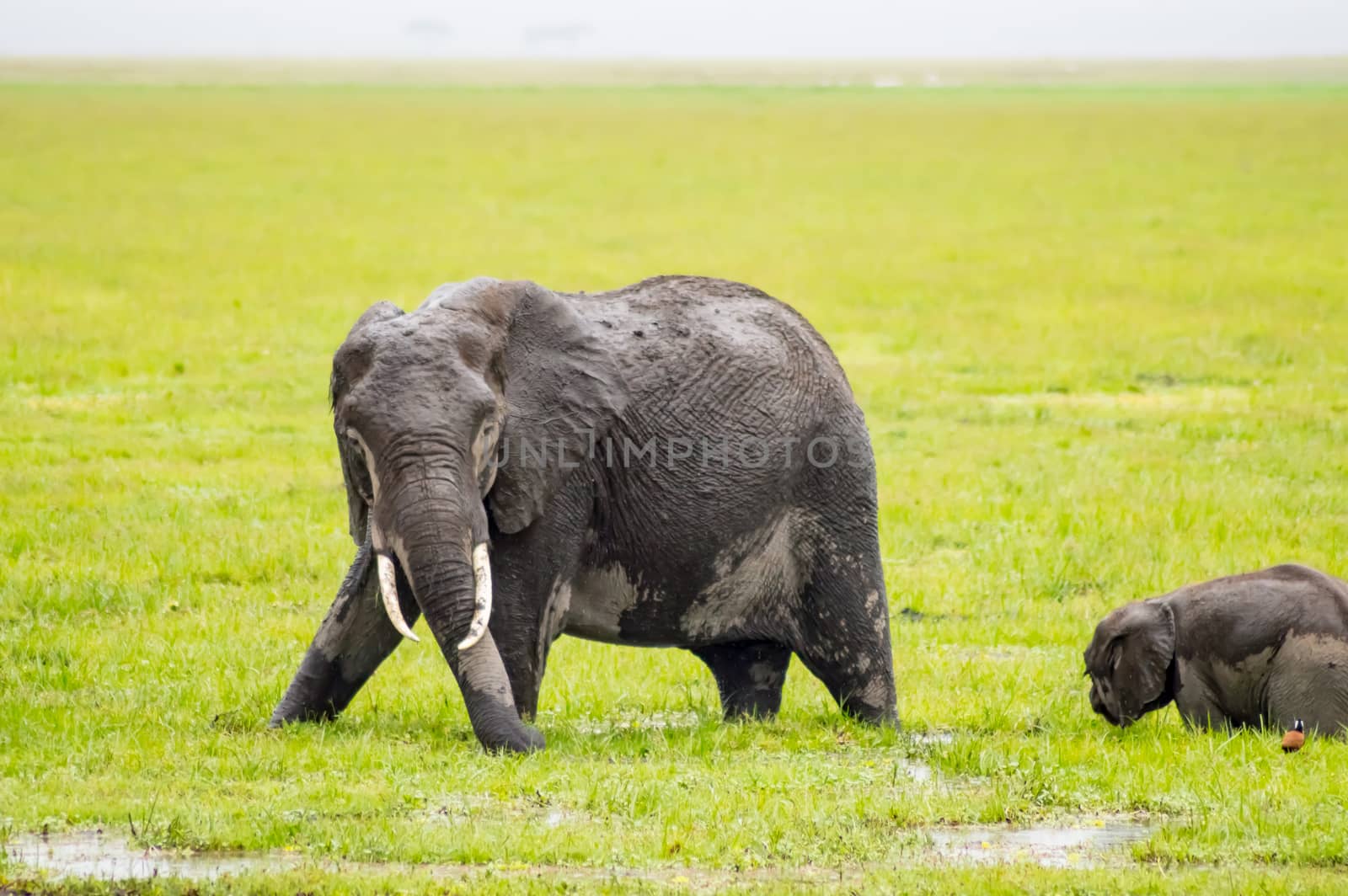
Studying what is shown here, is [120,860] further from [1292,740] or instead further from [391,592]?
[1292,740]

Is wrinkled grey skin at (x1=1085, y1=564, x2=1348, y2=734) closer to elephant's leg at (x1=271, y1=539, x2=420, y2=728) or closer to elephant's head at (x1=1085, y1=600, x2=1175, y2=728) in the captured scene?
elephant's head at (x1=1085, y1=600, x2=1175, y2=728)

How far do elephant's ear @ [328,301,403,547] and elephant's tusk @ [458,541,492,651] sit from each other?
66cm

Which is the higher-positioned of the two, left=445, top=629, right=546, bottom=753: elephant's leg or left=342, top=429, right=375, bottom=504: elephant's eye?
left=342, top=429, right=375, bottom=504: elephant's eye

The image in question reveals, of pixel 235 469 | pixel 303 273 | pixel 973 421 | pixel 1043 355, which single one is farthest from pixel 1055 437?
pixel 303 273

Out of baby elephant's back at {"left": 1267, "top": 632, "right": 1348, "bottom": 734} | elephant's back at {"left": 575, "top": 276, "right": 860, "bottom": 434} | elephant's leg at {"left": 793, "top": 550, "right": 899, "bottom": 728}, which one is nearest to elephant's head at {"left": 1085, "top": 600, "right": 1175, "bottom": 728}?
baby elephant's back at {"left": 1267, "top": 632, "right": 1348, "bottom": 734}

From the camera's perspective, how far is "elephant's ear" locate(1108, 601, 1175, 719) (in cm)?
1011

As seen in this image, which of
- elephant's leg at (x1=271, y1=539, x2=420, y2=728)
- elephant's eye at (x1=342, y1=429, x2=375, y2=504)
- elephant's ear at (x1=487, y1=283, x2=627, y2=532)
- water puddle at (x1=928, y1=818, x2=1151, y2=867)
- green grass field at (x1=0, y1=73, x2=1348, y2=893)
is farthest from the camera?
elephant's leg at (x1=271, y1=539, x2=420, y2=728)

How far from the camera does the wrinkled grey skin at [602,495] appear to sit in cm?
858

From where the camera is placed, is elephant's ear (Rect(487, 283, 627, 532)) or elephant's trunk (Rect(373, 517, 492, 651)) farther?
elephant's ear (Rect(487, 283, 627, 532))

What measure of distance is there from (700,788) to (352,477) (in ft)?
7.21

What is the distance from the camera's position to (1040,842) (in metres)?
7.69

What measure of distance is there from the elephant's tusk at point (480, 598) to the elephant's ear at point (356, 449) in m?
0.66

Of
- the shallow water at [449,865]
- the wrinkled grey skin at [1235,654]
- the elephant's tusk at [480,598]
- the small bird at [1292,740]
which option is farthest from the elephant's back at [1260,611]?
the elephant's tusk at [480,598]

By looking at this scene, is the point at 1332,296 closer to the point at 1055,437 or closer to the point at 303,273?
the point at 1055,437
